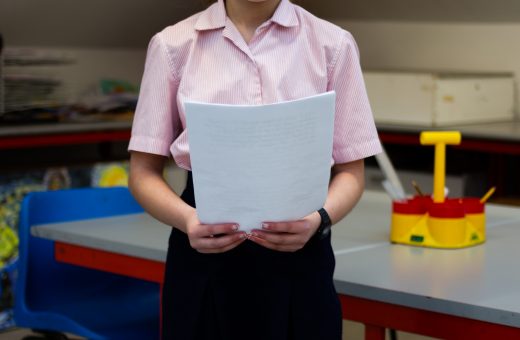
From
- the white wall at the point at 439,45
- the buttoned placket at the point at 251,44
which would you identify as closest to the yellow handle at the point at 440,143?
the buttoned placket at the point at 251,44

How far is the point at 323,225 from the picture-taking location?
1.31m

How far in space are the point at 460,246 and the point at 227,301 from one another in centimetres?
79

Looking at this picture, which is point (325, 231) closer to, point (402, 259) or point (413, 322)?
point (413, 322)

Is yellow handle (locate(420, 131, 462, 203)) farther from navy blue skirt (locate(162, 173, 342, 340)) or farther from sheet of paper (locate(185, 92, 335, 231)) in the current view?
sheet of paper (locate(185, 92, 335, 231))

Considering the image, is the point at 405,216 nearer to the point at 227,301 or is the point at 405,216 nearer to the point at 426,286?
the point at 426,286

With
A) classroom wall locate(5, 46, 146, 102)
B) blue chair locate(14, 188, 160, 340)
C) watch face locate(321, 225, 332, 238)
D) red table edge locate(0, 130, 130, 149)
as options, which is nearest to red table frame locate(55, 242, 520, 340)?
watch face locate(321, 225, 332, 238)

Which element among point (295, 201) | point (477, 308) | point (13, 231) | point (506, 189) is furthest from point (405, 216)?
point (506, 189)

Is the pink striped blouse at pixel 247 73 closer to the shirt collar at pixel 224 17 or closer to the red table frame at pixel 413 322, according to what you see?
the shirt collar at pixel 224 17

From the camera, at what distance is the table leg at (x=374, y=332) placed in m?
1.70

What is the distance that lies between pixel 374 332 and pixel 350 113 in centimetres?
48

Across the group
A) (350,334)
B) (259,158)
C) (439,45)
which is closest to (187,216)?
(259,158)

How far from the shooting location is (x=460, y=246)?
200cm

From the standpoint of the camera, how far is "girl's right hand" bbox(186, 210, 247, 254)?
1.23 m

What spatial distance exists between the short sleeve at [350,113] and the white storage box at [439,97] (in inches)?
111
